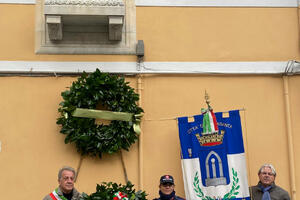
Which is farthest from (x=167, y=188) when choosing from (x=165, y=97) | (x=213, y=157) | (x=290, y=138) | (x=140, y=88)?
(x=290, y=138)

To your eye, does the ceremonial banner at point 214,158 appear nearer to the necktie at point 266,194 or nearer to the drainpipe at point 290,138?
the necktie at point 266,194

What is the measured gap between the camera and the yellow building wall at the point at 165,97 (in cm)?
680

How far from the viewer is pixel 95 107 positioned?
6.85 m

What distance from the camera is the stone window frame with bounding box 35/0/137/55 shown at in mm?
7020

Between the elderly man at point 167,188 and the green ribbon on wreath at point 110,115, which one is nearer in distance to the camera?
the elderly man at point 167,188

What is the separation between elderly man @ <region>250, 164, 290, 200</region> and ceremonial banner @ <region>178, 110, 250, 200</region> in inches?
7.9

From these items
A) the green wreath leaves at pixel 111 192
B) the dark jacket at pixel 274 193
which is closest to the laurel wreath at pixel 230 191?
the dark jacket at pixel 274 193

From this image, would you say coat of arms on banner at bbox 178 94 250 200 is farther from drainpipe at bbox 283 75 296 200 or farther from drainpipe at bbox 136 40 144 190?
drainpipe at bbox 283 75 296 200

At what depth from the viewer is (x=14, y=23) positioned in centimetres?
708

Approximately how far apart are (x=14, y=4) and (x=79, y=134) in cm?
165

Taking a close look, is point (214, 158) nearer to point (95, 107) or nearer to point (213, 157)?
point (213, 157)

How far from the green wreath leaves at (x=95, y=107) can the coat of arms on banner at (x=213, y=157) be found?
2.03 ft

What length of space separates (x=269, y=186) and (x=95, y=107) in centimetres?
197

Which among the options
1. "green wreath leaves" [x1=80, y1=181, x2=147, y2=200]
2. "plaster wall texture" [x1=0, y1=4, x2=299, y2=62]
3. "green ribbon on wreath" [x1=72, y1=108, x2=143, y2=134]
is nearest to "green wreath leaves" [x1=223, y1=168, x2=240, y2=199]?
"green wreath leaves" [x1=80, y1=181, x2=147, y2=200]
